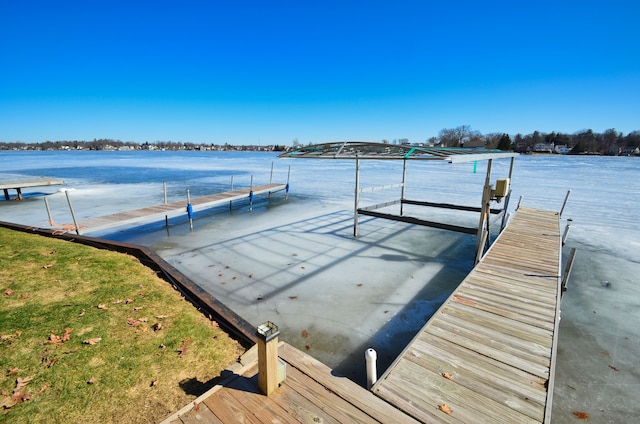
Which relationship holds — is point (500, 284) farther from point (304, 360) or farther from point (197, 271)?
point (197, 271)

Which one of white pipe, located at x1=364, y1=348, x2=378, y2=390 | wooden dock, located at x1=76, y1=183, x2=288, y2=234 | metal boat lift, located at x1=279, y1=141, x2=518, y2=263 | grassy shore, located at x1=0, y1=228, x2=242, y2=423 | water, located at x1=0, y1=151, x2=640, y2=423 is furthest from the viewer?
wooden dock, located at x1=76, y1=183, x2=288, y2=234

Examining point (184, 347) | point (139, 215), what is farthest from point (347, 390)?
point (139, 215)

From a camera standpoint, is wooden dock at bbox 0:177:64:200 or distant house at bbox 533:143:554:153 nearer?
wooden dock at bbox 0:177:64:200

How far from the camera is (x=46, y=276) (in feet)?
16.5

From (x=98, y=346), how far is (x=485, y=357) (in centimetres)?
440

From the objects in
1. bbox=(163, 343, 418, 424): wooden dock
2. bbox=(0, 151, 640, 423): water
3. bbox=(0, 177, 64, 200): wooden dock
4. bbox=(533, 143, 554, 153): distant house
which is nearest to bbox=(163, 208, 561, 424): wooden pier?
bbox=(163, 343, 418, 424): wooden dock

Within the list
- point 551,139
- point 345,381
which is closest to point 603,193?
point 345,381

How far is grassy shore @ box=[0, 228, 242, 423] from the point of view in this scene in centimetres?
276

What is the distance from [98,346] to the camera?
3.49m

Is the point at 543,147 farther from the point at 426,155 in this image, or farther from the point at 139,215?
the point at 139,215

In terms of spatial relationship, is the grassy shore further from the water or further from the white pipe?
the white pipe

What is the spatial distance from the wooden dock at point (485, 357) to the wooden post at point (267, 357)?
0.95m

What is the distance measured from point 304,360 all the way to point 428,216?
31.2 ft

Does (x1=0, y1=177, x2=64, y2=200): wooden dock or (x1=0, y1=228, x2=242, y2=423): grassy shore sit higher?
(x1=0, y1=177, x2=64, y2=200): wooden dock
